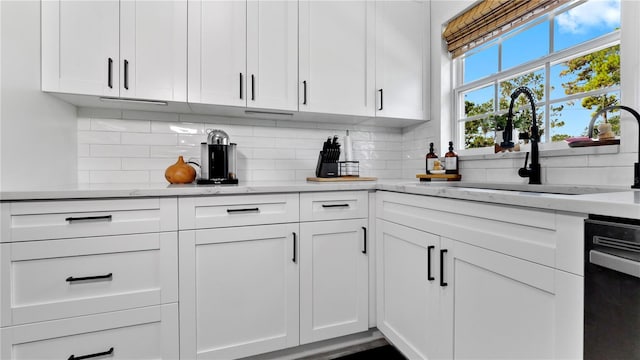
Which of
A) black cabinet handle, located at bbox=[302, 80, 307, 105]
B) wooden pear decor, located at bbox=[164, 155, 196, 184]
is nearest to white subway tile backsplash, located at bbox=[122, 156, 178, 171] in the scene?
wooden pear decor, located at bbox=[164, 155, 196, 184]

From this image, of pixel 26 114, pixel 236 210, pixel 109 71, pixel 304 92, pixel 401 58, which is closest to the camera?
pixel 26 114

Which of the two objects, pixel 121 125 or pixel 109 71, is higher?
pixel 109 71

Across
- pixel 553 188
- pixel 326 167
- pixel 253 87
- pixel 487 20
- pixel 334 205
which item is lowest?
pixel 334 205

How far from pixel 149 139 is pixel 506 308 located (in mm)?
2119

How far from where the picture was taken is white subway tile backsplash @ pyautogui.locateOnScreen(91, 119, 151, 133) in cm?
192

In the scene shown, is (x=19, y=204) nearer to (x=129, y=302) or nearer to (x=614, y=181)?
(x=129, y=302)

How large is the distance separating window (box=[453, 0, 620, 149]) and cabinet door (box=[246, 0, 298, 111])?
1.27m

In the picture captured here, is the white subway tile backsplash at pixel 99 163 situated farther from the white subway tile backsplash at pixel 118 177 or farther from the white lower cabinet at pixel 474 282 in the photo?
the white lower cabinet at pixel 474 282

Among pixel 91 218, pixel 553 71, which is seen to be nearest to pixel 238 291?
pixel 91 218

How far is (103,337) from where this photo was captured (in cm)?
135

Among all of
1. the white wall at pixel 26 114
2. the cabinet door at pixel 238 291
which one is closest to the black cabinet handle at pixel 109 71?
the white wall at pixel 26 114

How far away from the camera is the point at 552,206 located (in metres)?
0.84

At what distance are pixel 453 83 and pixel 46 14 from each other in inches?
98.3

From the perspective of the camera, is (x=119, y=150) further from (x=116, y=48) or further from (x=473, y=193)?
(x=473, y=193)
